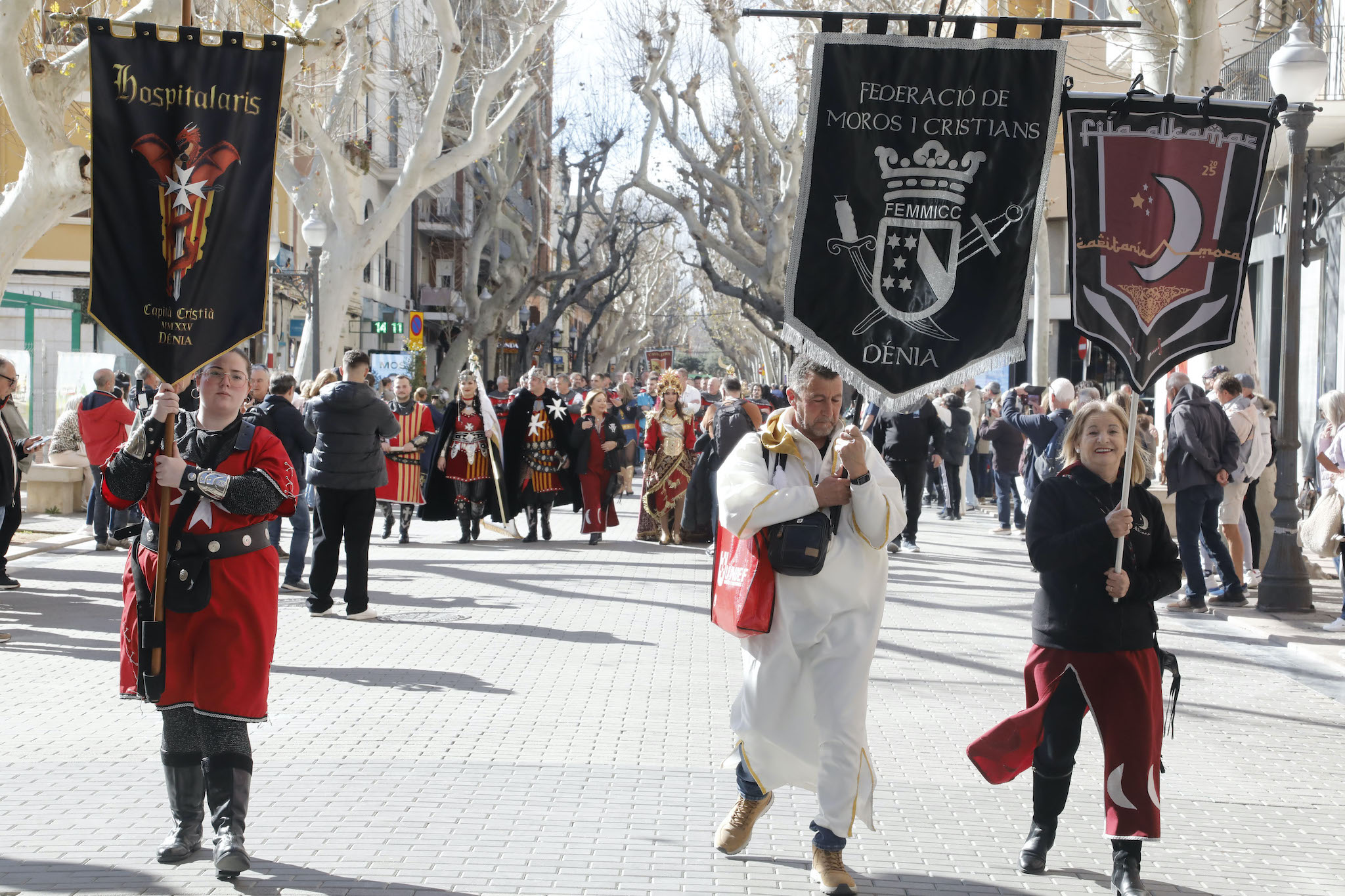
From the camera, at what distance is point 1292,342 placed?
11438 millimetres

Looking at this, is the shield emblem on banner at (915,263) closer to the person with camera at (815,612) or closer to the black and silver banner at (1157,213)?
the person with camera at (815,612)

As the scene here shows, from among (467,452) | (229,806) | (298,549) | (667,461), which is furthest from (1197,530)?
(229,806)

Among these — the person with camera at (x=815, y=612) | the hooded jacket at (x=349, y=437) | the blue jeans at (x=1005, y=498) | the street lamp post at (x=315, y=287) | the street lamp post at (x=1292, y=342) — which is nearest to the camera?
the person with camera at (x=815, y=612)

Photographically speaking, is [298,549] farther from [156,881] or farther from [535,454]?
[156,881]

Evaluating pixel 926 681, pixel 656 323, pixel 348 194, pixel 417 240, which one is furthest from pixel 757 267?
pixel 656 323

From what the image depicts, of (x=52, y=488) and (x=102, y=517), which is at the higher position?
(x=52, y=488)

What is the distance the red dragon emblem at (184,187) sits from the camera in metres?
5.09

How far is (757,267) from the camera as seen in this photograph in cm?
3369

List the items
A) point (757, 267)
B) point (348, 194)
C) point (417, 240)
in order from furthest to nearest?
point (417, 240), point (757, 267), point (348, 194)

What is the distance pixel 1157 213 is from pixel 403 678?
4879 mm

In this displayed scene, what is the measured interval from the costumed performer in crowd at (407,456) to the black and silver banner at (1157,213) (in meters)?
10.9

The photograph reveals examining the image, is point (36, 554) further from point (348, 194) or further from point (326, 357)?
point (348, 194)

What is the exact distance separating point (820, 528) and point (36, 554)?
11087 millimetres

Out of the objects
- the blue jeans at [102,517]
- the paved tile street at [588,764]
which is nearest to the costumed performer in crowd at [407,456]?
the blue jeans at [102,517]
